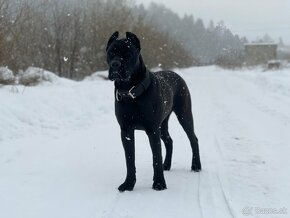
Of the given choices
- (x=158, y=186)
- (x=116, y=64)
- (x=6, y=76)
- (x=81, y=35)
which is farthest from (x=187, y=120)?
(x=81, y=35)

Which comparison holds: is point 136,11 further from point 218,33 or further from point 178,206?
point 178,206

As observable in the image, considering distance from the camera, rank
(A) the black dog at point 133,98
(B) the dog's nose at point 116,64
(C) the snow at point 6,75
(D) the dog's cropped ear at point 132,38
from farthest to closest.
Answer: (C) the snow at point 6,75, (D) the dog's cropped ear at point 132,38, (A) the black dog at point 133,98, (B) the dog's nose at point 116,64

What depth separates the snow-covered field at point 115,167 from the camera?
176 inches

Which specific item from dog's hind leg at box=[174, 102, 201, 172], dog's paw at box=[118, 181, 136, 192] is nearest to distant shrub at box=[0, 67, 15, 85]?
dog's hind leg at box=[174, 102, 201, 172]

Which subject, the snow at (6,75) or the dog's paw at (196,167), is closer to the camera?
the dog's paw at (196,167)

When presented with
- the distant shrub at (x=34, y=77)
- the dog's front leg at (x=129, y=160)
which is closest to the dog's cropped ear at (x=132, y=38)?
the dog's front leg at (x=129, y=160)

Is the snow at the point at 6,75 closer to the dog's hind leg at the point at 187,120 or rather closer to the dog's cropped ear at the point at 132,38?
the dog's hind leg at the point at 187,120

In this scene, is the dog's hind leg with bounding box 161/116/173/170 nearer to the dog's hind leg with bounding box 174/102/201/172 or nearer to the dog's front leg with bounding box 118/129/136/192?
the dog's hind leg with bounding box 174/102/201/172

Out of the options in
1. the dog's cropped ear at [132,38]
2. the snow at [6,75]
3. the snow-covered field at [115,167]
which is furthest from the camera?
the snow at [6,75]

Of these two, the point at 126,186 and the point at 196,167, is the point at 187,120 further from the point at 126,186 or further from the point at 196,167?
the point at 126,186

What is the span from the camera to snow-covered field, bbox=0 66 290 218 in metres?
4.46

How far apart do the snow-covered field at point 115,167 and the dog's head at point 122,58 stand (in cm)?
131

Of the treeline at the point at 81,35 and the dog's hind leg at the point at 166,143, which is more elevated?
the treeline at the point at 81,35

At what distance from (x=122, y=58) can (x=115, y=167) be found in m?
2.04
